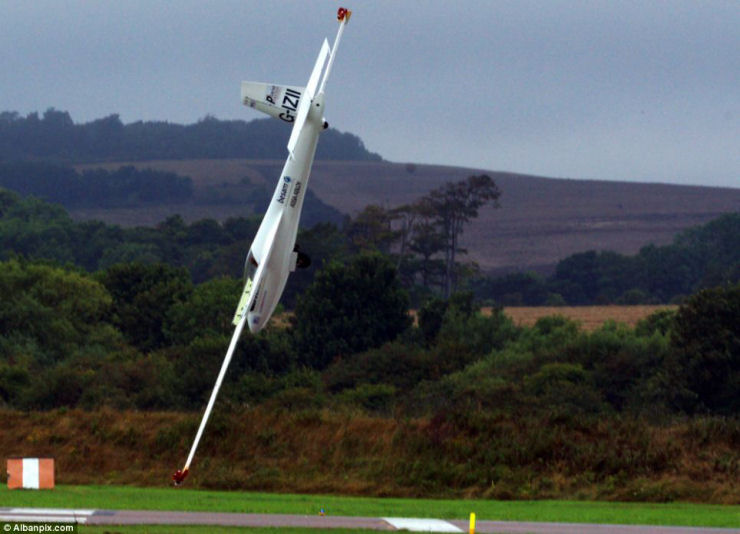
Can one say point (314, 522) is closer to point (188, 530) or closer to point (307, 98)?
point (188, 530)

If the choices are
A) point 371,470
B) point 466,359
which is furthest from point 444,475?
point 466,359

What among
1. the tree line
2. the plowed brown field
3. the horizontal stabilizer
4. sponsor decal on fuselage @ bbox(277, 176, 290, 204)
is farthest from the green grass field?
the plowed brown field

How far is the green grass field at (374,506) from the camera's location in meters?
28.4

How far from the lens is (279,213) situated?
3006 centimetres

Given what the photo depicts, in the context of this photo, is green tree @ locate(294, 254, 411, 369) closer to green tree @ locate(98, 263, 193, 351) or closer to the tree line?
the tree line

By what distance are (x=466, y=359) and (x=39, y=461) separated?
50.3m

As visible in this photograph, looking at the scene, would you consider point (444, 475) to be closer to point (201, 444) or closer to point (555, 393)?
point (201, 444)

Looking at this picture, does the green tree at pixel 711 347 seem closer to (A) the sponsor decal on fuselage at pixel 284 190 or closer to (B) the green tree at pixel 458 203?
(A) the sponsor decal on fuselage at pixel 284 190

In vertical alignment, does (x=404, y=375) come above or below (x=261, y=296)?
below

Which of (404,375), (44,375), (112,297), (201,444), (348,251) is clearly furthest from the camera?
(348,251)

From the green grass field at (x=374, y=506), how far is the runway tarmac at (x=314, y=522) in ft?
3.17

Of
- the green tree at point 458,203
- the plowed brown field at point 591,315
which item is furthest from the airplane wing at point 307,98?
the green tree at point 458,203

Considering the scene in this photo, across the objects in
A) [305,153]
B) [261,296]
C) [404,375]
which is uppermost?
[305,153]

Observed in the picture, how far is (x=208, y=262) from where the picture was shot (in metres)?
150
